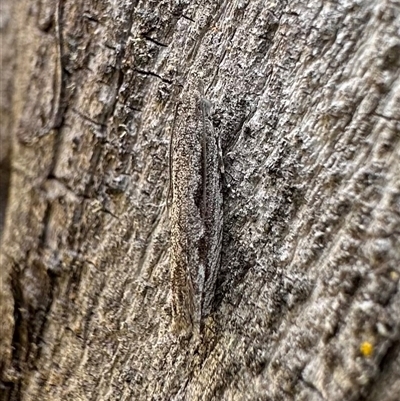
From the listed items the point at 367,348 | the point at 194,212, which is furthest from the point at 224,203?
the point at 367,348

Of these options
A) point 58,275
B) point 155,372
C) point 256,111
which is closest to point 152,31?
point 256,111

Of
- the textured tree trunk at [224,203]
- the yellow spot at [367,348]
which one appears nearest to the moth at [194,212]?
the textured tree trunk at [224,203]

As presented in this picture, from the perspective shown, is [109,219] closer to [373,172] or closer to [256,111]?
[256,111]

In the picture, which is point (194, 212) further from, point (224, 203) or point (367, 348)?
point (367, 348)

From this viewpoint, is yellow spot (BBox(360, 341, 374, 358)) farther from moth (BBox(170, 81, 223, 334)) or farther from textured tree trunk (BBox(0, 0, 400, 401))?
moth (BBox(170, 81, 223, 334))

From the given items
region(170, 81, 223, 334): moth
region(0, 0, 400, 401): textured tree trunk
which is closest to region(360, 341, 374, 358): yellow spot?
region(0, 0, 400, 401): textured tree trunk

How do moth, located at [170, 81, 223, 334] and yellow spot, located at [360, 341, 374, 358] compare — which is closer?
yellow spot, located at [360, 341, 374, 358]
